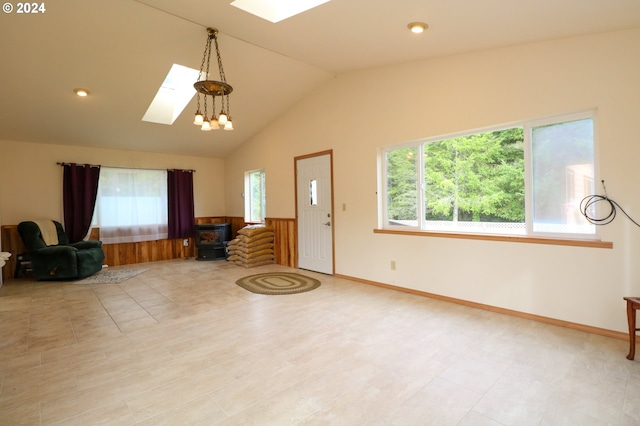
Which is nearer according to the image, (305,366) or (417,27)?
(305,366)

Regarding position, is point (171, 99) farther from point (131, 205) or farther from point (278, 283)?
point (278, 283)

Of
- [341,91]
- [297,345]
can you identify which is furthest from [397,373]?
[341,91]

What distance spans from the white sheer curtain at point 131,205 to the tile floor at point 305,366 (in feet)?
9.15

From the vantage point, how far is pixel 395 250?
4320 millimetres

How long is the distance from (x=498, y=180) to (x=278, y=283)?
323 cm

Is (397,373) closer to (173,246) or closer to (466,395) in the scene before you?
(466,395)

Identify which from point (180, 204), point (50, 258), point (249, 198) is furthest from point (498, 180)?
point (50, 258)

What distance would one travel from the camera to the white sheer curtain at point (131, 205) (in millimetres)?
6379

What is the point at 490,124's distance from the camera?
11.1 feet

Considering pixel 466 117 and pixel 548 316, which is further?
pixel 466 117

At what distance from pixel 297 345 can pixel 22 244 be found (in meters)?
5.83

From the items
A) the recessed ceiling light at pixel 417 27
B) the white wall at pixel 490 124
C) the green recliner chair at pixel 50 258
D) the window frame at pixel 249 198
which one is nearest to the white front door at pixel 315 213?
the white wall at pixel 490 124

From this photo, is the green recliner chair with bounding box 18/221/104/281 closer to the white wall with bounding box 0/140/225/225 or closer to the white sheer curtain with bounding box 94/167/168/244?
the white wall with bounding box 0/140/225/225

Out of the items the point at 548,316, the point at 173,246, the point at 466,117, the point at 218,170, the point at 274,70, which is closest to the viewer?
the point at 548,316
